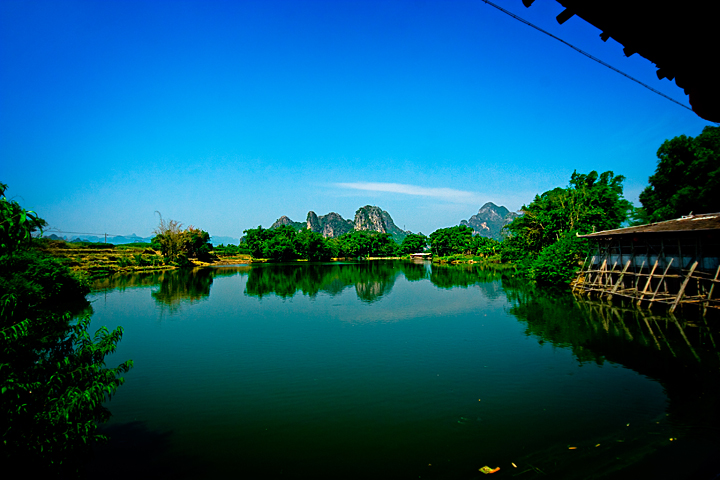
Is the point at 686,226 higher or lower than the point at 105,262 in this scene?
higher

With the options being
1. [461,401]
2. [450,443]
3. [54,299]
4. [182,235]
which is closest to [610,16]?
[450,443]

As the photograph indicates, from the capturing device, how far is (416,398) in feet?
25.8

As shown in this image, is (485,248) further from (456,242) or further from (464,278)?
(464,278)

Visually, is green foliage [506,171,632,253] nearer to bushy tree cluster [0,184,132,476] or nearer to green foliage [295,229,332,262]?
bushy tree cluster [0,184,132,476]

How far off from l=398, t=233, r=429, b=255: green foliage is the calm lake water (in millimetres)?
84294

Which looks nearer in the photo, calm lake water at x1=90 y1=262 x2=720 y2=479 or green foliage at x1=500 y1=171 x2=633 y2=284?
calm lake water at x1=90 y1=262 x2=720 y2=479

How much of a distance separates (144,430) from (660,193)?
4298 centimetres

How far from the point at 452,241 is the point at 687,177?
53.1 meters

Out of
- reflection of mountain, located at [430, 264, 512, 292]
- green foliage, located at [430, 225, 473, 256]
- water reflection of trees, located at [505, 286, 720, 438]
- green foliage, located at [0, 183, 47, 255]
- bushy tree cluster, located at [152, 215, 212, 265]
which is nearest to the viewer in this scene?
green foliage, located at [0, 183, 47, 255]

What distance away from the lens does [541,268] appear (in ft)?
92.2

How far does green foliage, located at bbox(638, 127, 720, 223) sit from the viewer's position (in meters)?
27.1

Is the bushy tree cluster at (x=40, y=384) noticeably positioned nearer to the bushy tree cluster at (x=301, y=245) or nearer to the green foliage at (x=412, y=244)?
the bushy tree cluster at (x=301, y=245)

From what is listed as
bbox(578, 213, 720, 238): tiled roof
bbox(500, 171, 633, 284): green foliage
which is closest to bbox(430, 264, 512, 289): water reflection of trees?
bbox(500, 171, 633, 284): green foliage

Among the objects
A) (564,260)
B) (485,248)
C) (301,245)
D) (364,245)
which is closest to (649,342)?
(564,260)
